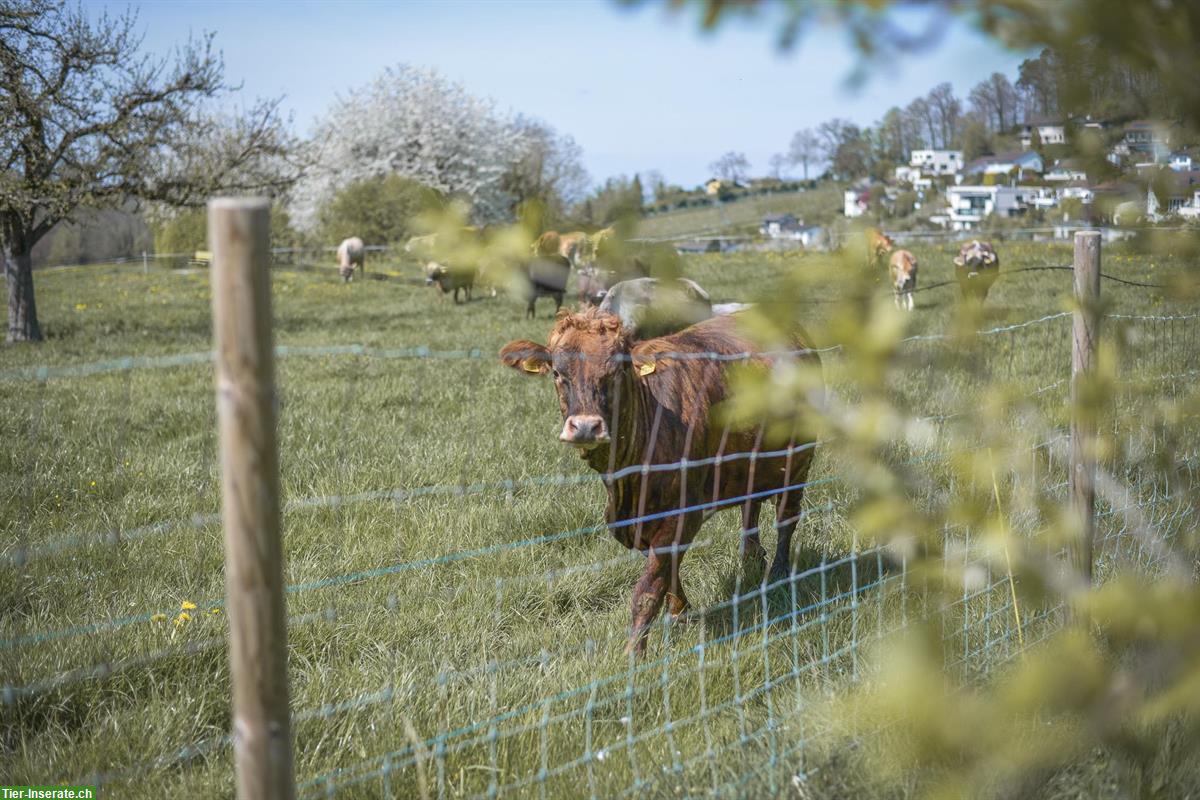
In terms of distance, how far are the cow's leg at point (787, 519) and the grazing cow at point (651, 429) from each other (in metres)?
0.36

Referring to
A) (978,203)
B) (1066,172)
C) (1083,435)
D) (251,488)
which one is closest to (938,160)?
(978,203)

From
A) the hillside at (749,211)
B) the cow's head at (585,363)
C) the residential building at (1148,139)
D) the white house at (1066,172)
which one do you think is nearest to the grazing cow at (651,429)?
the cow's head at (585,363)

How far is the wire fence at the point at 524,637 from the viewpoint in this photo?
3076 mm

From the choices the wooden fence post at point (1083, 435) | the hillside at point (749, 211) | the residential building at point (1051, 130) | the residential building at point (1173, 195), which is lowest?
the wooden fence post at point (1083, 435)

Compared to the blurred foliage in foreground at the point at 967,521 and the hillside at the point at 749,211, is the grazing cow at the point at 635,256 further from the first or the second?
the hillside at the point at 749,211

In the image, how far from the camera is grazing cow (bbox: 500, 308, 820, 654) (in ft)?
12.2

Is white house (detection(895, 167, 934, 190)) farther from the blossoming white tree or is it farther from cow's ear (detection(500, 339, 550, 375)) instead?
cow's ear (detection(500, 339, 550, 375))

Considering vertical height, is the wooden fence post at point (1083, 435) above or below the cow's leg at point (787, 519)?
above

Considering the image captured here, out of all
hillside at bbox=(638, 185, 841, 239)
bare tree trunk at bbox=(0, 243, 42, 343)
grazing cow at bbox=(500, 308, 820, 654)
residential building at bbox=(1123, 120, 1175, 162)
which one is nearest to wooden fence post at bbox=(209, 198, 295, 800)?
residential building at bbox=(1123, 120, 1175, 162)

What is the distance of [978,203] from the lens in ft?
162

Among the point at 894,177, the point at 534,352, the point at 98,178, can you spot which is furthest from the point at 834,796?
the point at 894,177

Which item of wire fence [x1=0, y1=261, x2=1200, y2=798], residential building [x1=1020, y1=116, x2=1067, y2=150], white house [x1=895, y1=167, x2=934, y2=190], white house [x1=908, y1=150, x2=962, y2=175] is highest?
white house [x1=908, y1=150, x2=962, y2=175]

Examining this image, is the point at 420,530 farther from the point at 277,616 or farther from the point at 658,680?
the point at 277,616

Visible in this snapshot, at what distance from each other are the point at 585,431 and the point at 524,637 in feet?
3.25
